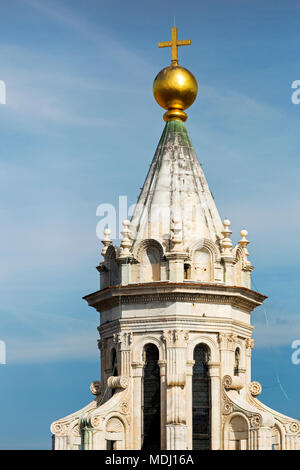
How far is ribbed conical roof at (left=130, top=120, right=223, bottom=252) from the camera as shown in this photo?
6112cm

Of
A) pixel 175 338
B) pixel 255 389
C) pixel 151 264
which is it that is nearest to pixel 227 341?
pixel 175 338

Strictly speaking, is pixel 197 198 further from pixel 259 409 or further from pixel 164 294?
pixel 259 409

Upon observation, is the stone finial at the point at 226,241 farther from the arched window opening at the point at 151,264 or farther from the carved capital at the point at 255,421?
the carved capital at the point at 255,421

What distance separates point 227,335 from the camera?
60375 mm

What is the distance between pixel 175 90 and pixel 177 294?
8408 mm

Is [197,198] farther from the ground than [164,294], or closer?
farther from the ground

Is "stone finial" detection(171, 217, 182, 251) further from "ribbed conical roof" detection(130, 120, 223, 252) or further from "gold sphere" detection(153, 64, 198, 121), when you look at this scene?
"gold sphere" detection(153, 64, 198, 121)

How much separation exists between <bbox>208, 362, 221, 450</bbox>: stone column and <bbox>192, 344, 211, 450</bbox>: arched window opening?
15 centimetres

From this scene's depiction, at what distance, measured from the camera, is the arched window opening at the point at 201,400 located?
59.4m

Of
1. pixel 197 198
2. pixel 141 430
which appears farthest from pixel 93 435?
pixel 197 198

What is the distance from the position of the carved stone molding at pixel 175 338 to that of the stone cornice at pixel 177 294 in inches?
45.1

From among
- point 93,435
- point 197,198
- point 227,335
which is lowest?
point 93,435

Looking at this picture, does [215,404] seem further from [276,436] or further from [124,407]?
[124,407]

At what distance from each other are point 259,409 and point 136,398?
4563 mm
